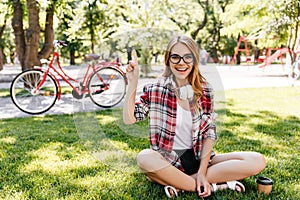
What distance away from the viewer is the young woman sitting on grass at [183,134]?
80.9 inches

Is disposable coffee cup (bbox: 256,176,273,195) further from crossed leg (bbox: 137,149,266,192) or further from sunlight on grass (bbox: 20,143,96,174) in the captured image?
sunlight on grass (bbox: 20,143,96,174)

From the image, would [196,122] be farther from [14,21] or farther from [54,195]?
[14,21]

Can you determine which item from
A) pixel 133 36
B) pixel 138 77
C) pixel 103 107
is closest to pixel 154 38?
pixel 133 36

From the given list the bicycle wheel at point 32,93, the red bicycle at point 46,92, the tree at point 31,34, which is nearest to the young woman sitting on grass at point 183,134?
the red bicycle at point 46,92

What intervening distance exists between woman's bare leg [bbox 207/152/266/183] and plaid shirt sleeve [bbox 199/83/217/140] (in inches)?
8.3

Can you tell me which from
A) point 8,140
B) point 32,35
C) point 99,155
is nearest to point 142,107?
point 99,155

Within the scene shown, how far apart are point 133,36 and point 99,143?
889mm

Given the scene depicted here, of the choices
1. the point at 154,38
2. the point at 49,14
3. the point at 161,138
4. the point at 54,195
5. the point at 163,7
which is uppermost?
the point at 49,14

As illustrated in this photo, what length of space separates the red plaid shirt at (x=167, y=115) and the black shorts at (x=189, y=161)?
1.3 inches

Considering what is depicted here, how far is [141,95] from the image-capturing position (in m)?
2.16

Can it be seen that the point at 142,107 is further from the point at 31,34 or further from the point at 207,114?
the point at 31,34

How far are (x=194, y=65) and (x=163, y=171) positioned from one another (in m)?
0.69

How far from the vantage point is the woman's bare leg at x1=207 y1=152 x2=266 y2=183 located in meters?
2.20

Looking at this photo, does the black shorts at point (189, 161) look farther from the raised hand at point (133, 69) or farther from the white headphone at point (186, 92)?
the raised hand at point (133, 69)
